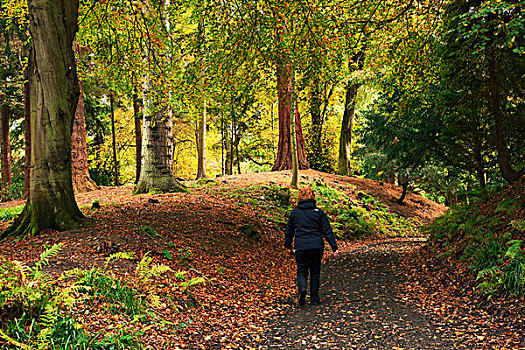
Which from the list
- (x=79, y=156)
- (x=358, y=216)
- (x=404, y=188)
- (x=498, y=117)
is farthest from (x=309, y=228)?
(x=404, y=188)

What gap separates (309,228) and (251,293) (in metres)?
1.60

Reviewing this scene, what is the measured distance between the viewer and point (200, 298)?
18.5ft

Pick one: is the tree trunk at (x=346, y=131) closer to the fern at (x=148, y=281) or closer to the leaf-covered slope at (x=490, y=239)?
the leaf-covered slope at (x=490, y=239)

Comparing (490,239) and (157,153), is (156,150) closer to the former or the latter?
(157,153)

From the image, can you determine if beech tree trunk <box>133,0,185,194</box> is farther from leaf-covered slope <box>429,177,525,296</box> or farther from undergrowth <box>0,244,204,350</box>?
leaf-covered slope <box>429,177,525,296</box>

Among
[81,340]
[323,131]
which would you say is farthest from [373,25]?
[323,131]

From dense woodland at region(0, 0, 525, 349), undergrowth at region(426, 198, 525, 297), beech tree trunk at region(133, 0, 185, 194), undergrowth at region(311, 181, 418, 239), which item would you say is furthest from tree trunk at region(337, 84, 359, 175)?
undergrowth at region(426, 198, 525, 297)

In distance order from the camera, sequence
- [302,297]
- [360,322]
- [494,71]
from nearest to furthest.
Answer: [360,322]
[302,297]
[494,71]

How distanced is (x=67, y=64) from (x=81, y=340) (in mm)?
5418

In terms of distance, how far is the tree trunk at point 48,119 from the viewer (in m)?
6.75

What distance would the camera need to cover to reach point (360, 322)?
4949 mm

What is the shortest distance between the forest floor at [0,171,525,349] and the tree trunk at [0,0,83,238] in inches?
19.1

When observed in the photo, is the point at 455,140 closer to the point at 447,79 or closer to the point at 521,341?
the point at 447,79

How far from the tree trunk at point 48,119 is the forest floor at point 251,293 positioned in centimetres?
49
